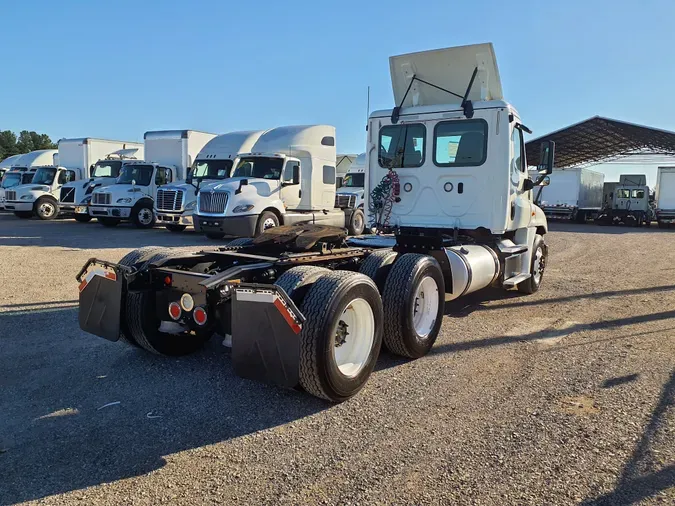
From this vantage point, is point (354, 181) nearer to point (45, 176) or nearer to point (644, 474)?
point (45, 176)

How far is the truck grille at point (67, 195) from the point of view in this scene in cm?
2238

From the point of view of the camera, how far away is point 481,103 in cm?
729

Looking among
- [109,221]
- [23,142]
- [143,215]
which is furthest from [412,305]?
[23,142]

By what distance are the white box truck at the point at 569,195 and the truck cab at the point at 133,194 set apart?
20538 millimetres

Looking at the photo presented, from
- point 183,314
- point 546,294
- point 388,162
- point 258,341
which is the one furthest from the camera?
point 546,294

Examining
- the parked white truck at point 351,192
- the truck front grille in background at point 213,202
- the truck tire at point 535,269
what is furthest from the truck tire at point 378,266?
the parked white truck at point 351,192

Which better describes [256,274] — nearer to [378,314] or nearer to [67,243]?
[378,314]

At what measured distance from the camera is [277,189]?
1550cm

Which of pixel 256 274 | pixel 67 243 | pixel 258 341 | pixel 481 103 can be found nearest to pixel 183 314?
pixel 256 274

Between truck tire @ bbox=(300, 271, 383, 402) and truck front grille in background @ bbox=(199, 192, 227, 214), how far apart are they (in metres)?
10.7

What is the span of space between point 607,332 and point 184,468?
509cm

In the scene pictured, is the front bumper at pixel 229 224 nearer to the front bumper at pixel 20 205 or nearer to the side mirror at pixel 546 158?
the side mirror at pixel 546 158

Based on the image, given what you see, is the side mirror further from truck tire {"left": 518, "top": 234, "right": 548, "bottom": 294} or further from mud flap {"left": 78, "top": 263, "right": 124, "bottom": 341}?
mud flap {"left": 78, "top": 263, "right": 124, "bottom": 341}

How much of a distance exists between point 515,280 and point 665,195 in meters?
25.2
